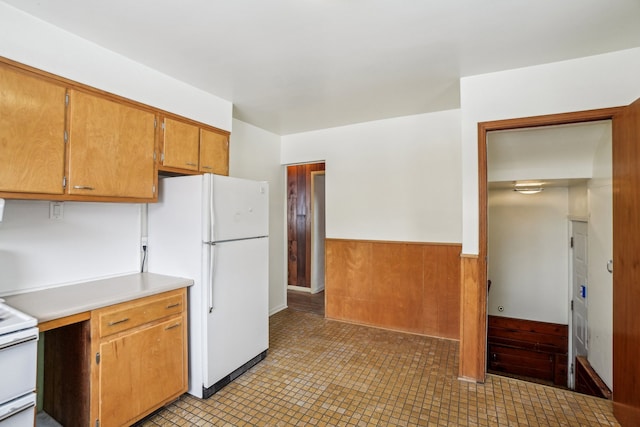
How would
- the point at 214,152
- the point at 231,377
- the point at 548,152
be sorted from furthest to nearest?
the point at 548,152, the point at 214,152, the point at 231,377

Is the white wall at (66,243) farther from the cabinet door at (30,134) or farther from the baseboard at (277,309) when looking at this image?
the baseboard at (277,309)

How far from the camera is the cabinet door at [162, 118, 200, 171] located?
2.39 meters

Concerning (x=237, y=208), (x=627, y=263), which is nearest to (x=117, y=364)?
(x=237, y=208)

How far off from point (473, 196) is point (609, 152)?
1.23m

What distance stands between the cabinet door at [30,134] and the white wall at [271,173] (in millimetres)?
1762

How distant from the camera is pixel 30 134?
1.66 m

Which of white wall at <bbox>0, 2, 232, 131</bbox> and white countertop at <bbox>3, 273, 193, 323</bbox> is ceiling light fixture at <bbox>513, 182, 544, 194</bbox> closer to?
white wall at <bbox>0, 2, 232, 131</bbox>

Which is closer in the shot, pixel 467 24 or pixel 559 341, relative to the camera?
pixel 467 24

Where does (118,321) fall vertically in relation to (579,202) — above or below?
below

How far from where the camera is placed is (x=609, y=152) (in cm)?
249

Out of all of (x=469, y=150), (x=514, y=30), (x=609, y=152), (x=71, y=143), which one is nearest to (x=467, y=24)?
(x=514, y=30)

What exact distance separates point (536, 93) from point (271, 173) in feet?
9.70

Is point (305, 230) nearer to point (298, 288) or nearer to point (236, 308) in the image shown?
point (298, 288)

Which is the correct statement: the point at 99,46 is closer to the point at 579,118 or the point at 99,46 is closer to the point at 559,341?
the point at 579,118
